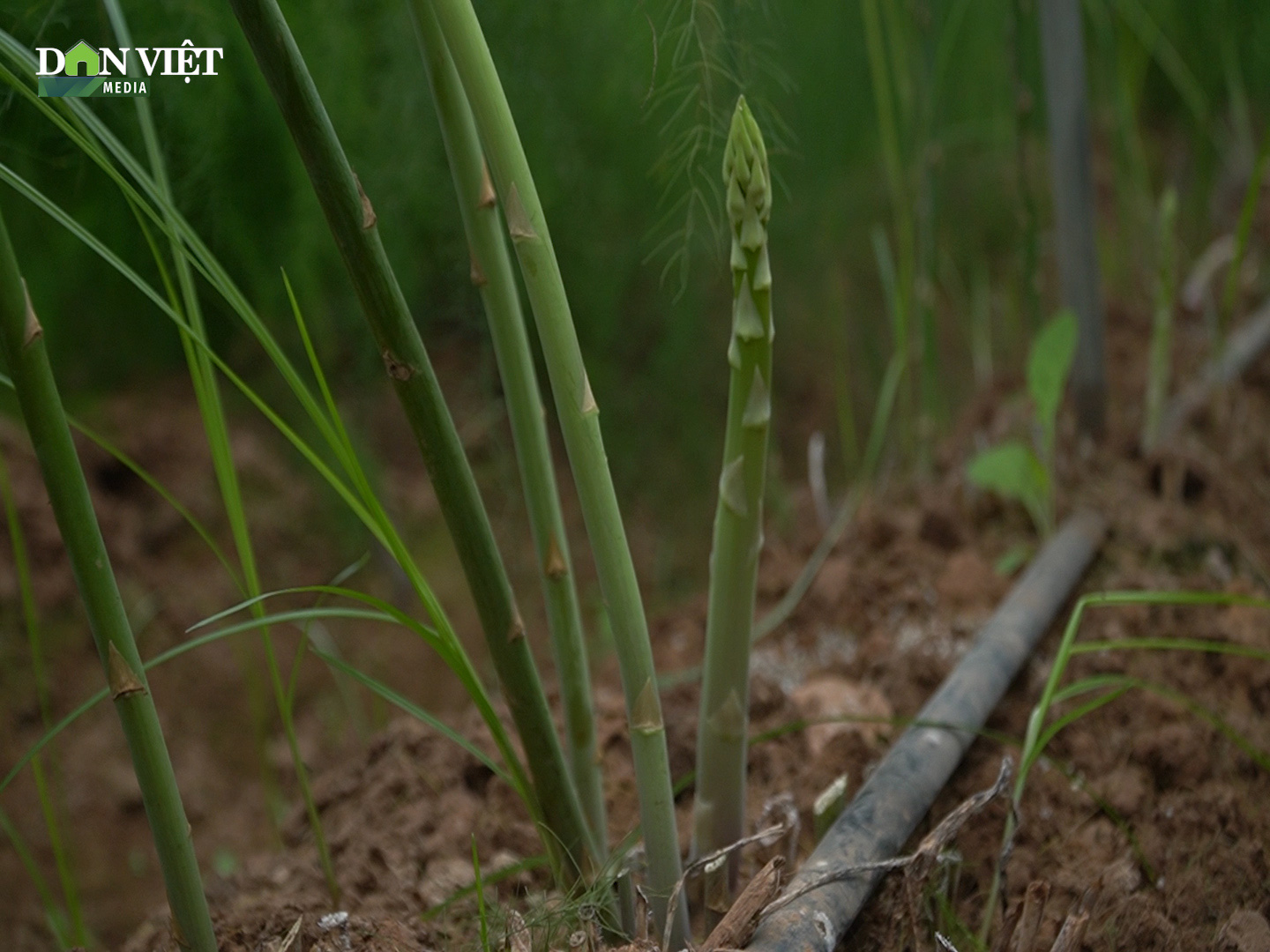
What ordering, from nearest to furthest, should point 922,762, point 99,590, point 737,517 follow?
point 99,590, point 737,517, point 922,762

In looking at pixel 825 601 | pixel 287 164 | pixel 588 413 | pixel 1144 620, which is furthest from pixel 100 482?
pixel 1144 620

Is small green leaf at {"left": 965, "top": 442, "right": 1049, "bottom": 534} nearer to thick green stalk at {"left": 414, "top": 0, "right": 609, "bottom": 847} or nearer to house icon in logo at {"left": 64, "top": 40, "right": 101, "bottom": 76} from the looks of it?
thick green stalk at {"left": 414, "top": 0, "right": 609, "bottom": 847}

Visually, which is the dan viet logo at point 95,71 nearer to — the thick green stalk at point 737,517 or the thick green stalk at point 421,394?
the thick green stalk at point 421,394

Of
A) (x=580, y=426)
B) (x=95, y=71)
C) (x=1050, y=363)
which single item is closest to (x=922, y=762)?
(x=580, y=426)

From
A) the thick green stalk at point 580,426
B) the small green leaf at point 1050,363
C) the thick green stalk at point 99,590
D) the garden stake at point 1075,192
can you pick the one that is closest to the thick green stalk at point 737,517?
the thick green stalk at point 580,426

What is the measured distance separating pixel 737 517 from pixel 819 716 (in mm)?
414

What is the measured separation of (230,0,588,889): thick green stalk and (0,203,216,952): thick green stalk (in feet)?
0.46

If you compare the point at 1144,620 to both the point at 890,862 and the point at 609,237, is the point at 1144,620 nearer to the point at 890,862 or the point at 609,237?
the point at 890,862

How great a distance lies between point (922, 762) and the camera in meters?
0.74

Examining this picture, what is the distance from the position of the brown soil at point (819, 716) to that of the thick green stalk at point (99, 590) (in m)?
0.08

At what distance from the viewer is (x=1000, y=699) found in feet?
2.91

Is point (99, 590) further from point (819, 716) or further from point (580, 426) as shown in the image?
point (819, 716)

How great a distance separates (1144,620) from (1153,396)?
1.16 feet

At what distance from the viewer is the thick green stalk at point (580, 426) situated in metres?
0.49
